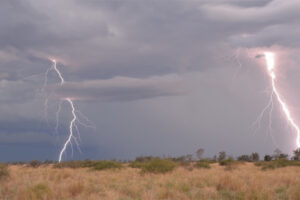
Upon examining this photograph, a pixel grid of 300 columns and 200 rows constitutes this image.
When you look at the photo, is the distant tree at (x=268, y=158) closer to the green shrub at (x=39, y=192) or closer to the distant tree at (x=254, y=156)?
the distant tree at (x=254, y=156)

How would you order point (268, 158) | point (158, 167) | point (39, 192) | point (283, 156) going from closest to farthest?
point (39, 192)
point (158, 167)
point (283, 156)
point (268, 158)

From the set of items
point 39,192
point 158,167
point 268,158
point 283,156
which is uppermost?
point 283,156

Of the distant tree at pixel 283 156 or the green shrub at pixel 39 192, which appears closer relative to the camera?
the green shrub at pixel 39 192

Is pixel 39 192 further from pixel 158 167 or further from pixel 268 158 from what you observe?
pixel 268 158

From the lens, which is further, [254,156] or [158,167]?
[254,156]

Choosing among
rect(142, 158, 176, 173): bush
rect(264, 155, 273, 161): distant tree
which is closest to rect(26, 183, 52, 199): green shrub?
rect(142, 158, 176, 173): bush

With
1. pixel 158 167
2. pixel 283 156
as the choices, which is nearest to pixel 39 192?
pixel 158 167

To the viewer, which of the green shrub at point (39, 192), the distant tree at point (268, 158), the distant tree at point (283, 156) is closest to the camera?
the green shrub at point (39, 192)

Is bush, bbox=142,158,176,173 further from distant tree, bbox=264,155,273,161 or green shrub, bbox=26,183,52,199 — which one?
distant tree, bbox=264,155,273,161

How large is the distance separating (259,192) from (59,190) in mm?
7786

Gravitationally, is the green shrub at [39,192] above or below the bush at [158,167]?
below

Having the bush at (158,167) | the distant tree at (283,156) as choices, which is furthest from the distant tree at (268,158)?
the bush at (158,167)

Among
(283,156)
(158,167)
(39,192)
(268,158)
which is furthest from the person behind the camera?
(268,158)

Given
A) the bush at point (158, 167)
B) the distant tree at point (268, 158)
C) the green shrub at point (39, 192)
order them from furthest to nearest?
the distant tree at point (268, 158)
the bush at point (158, 167)
the green shrub at point (39, 192)
